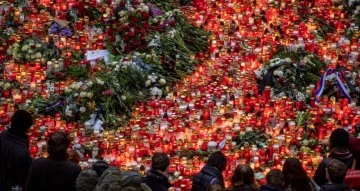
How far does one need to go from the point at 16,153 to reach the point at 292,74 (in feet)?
18.4

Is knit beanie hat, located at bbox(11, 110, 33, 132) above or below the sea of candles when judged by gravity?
above

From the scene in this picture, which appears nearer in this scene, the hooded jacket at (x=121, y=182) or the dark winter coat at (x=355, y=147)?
the hooded jacket at (x=121, y=182)

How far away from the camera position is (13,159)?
366 inches

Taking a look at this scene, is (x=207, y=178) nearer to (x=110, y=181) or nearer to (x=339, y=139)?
Answer: (x=339, y=139)

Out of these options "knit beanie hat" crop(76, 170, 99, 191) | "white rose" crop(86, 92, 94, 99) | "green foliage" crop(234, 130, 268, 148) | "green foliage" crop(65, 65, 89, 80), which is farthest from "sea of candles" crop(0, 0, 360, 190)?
"knit beanie hat" crop(76, 170, 99, 191)

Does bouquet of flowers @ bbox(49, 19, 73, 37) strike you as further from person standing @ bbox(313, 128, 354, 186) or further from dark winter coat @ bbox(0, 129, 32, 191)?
person standing @ bbox(313, 128, 354, 186)

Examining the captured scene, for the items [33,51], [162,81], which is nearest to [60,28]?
[33,51]

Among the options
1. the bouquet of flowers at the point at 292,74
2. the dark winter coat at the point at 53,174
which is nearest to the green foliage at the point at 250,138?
the bouquet of flowers at the point at 292,74

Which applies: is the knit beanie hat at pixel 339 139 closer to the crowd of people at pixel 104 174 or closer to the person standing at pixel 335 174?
the crowd of people at pixel 104 174

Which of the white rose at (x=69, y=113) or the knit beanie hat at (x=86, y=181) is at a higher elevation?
the knit beanie hat at (x=86, y=181)

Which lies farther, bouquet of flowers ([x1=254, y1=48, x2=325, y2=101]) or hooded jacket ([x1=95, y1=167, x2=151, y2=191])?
bouquet of flowers ([x1=254, y1=48, x2=325, y2=101])

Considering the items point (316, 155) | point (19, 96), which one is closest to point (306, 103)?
point (316, 155)

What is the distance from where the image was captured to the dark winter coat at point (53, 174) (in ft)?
28.3

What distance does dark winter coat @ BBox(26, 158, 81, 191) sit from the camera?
863 cm
